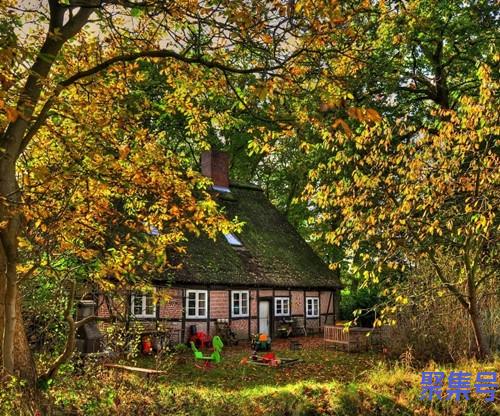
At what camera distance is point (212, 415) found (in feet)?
23.7

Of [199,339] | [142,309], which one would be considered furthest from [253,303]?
[142,309]

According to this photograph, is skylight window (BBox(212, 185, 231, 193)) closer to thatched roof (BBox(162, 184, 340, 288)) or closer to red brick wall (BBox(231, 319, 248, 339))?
thatched roof (BBox(162, 184, 340, 288))

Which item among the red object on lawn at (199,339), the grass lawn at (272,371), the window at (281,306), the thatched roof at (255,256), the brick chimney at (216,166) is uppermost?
the brick chimney at (216,166)

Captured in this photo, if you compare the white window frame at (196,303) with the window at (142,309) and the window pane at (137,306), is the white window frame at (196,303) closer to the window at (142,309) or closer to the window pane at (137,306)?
the window at (142,309)

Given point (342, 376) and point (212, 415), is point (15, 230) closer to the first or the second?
point (212, 415)

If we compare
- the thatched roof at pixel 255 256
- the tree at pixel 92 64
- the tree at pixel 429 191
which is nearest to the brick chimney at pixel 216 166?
the thatched roof at pixel 255 256

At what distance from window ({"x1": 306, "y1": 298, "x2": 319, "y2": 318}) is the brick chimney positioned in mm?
7722

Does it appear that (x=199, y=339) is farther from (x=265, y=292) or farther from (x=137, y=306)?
Result: (x=265, y=292)

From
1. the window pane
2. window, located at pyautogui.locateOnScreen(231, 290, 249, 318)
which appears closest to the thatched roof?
window, located at pyautogui.locateOnScreen(231, 290, 249, 318)

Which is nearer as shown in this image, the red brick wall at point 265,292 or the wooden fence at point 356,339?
the wooden fence at point 356,339

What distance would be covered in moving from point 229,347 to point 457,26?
1424 centimetres

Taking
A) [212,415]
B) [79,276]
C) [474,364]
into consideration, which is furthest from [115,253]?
[474,364]

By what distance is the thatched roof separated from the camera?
21.3 m

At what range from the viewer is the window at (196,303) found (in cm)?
2031
